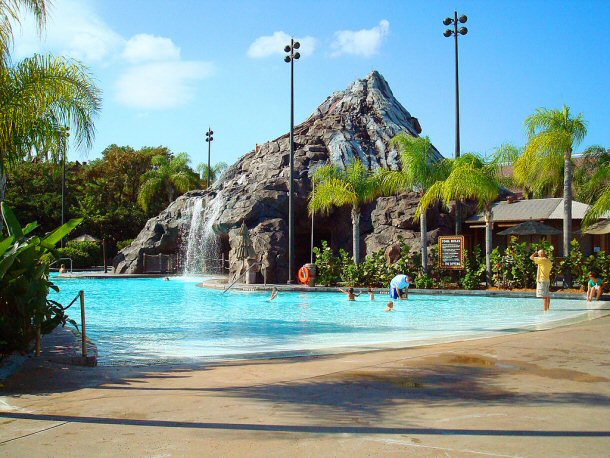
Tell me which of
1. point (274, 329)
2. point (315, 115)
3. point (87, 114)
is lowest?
point (274, 329)

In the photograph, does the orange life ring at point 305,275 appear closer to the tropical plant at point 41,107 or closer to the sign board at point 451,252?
the sign board at point 451,252

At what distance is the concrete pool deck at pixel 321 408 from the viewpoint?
13.9 feet

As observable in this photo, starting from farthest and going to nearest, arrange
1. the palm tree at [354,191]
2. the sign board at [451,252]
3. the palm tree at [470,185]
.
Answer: the palm tree at [354,191]
the sign board at [451,252]
the palm tree at [470,185]

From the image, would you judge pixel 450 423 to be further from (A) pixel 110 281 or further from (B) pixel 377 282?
Answer: (A) pixel 110 281

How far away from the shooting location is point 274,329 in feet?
43.6

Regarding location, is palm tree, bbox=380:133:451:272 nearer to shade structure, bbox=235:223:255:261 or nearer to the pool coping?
the pool coping

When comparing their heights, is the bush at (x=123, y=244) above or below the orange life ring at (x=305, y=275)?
above

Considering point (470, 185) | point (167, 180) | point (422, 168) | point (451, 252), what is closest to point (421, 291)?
point (451, 252)

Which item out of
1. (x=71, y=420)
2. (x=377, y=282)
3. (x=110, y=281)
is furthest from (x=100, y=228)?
(x=71, y=420)

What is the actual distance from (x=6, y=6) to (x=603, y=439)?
8468mm

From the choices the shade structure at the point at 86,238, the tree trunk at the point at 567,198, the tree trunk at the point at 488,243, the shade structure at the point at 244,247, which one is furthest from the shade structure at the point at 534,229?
the shade structure at the point at 86,238

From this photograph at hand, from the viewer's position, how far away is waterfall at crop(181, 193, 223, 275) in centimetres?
3494

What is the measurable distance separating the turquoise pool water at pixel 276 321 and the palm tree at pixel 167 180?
85.7ft

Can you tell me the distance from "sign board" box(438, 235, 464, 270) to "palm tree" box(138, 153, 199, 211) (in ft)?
104
